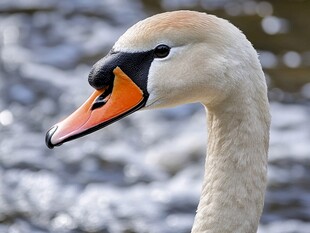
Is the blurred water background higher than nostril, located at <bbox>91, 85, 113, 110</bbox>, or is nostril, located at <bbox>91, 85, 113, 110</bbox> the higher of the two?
the blurred water background

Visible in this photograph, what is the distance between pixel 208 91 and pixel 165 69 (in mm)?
177

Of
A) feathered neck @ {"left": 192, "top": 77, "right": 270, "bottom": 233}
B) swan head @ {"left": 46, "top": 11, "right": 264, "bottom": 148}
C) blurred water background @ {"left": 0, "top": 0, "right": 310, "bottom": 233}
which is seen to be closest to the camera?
swan head @ {"left": 46, "top": 11, "right": 264, "bottom": 148}

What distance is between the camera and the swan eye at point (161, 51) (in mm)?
3418

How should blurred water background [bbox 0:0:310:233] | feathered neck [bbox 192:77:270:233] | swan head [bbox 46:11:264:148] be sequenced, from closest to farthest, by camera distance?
1. swan head [bbox 46:11:264:148]
2. feathered neck [bbox 192:77:270:233]
3. blurred water background [bbox 0:0:310:233]

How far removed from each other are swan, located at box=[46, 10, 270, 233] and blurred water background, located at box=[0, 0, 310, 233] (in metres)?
2.40

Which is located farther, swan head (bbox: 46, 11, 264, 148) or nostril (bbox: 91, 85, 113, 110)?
nostril (bbox: 91, 85, 113, 110)

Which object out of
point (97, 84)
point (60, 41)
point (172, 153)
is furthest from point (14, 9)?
point (97, 84)

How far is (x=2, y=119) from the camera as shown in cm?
722

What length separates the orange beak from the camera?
347 cm

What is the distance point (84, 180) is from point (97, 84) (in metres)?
3.13

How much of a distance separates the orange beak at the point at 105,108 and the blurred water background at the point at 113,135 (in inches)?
98.2

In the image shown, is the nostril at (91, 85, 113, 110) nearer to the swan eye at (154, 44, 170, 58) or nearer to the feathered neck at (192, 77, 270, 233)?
the swan eye at (154, 44, 170, 58)

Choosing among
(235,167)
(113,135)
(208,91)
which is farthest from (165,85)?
(113,135)

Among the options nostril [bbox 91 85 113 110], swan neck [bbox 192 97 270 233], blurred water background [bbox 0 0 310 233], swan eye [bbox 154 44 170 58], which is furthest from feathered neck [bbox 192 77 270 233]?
blurred water background [bbox 0 0 310 233]
